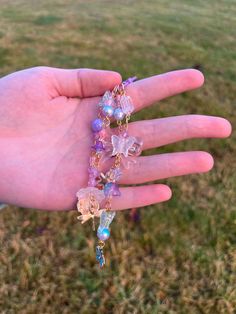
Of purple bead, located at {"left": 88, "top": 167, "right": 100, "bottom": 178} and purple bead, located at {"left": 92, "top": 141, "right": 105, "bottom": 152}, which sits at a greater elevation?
purple bead, located at {"left": 92, "top": 141, "right": 105, "bottom": 152}

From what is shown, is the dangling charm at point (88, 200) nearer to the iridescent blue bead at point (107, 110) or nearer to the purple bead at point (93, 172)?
the purple bead at point (93, 172)

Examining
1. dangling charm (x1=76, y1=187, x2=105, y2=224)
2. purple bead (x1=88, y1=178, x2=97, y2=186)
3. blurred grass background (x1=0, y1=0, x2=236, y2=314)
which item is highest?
purple bead (x1=88, y1=178, x2=97, y2=186)

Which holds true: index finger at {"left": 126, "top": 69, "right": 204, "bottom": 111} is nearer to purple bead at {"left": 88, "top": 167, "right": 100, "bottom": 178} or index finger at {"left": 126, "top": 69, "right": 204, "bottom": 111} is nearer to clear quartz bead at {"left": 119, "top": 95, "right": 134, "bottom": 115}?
clear quartz bead at {"left": 119, "top": 95, "right": 134, "bottom": 115}

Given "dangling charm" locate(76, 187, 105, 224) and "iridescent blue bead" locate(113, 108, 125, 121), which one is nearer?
"dangling charm" locate(76, 187, 105, 224)

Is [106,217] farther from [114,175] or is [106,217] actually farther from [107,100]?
[107,100]

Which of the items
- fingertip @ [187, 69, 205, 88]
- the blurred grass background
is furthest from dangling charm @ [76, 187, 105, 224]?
fingertip @ [187, 69, 205, 88]

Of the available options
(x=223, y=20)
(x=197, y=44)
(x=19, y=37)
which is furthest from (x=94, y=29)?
(x=223, y=20)

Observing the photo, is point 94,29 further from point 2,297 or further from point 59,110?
point 2,297
